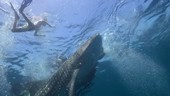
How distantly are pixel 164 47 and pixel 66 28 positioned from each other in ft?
58.7

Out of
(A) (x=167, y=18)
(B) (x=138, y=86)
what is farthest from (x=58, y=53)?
(B) (x=138, y=86)

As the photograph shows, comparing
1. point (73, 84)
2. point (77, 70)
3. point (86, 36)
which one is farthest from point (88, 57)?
point (86, 36)

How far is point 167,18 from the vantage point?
22062 mm

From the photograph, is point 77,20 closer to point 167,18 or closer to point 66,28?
point 66,28

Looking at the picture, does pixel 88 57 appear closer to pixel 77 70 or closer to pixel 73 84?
pixel 77 70

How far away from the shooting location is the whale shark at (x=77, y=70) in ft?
18.0

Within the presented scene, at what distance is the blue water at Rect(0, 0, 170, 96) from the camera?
14.7 metres

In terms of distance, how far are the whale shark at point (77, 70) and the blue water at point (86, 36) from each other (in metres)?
2.07

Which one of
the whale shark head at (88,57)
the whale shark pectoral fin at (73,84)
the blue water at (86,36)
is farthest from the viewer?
the blue water at (86,36)

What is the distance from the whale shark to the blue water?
6.80 feet

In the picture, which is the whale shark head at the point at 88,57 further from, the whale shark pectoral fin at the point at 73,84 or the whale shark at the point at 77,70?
the whale shark pectoral fin at the point at 73,84

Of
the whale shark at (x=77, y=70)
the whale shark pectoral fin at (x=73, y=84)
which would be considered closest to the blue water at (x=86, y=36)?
the whale shark at (x=77, y=70)

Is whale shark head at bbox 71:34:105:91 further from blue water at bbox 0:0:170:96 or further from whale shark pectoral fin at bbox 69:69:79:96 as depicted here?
blue water at bbox 0:0:170:96

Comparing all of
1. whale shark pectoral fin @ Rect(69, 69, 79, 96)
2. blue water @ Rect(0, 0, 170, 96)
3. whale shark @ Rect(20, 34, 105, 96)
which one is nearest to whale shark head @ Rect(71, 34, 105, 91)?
whale shark @ Rect(20, 34, 105, 96)
